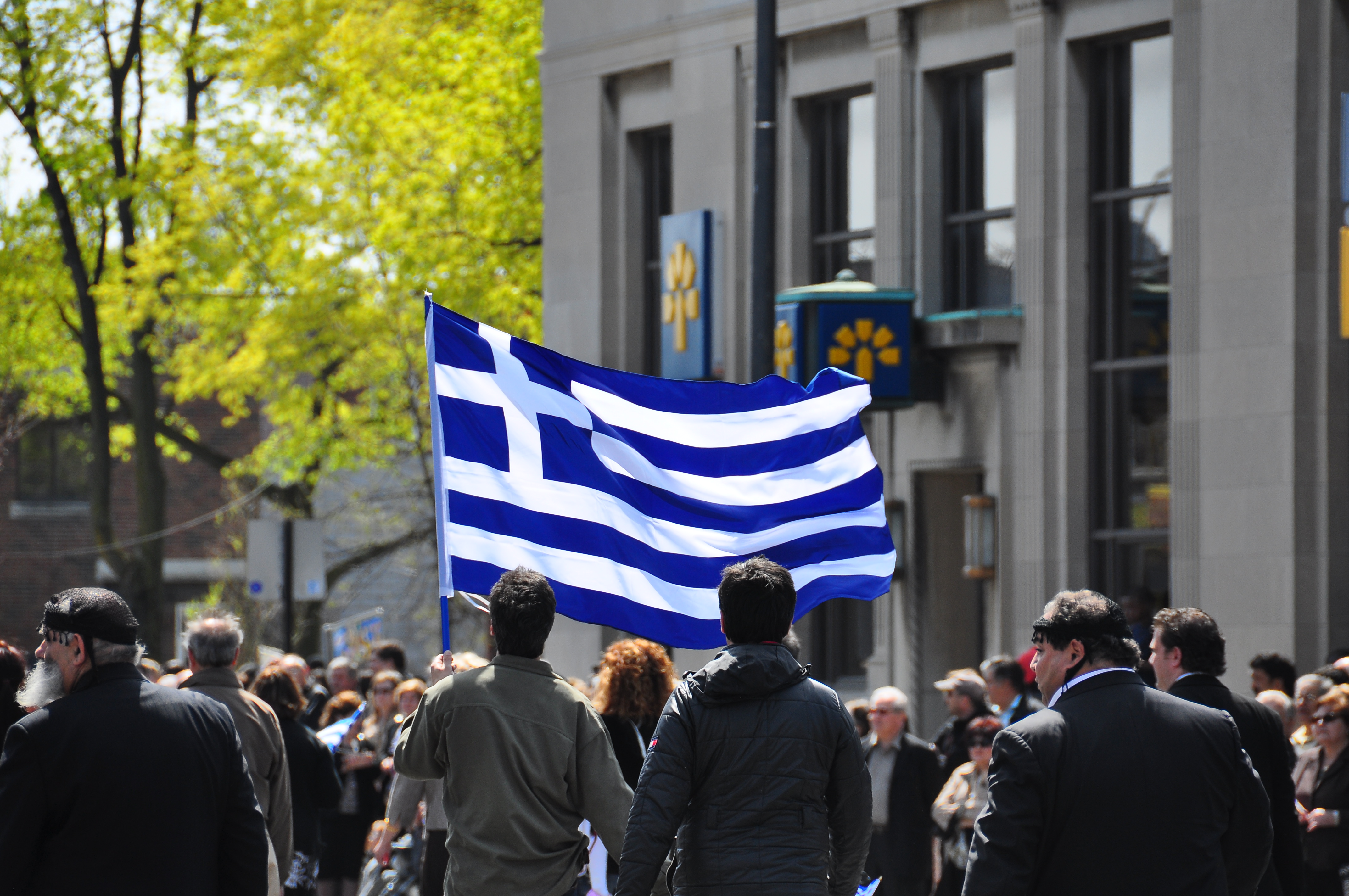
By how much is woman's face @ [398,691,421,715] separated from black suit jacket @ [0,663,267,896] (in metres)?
6.33

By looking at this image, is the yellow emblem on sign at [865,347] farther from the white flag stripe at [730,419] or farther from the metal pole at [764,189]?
the white flag stripe at [730,419]

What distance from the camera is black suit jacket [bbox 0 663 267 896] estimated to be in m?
5.35

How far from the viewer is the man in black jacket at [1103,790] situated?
518 centimetres

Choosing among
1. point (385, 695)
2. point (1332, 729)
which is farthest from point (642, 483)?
point (385, 695)

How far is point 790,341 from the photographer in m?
17.0

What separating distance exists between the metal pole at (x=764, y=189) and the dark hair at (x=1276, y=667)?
372 centimetres

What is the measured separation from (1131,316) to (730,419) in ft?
30.3

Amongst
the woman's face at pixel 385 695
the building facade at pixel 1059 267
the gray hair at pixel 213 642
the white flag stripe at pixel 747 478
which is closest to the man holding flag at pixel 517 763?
the white flag stripe at pixel 747 478

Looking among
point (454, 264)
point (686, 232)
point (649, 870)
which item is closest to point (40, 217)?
point (454, 264)

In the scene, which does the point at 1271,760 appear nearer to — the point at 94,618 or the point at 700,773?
the point at 700,773

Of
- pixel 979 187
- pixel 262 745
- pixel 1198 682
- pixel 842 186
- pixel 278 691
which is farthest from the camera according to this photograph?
pixel 842 186

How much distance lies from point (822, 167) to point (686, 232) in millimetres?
1558

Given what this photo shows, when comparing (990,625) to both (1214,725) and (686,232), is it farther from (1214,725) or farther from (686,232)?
(1214,725)

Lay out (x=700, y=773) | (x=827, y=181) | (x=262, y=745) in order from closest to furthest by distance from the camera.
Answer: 1. (x=700, y=773)
2. (x=262, y=745)
3. (x=827, y=181)
